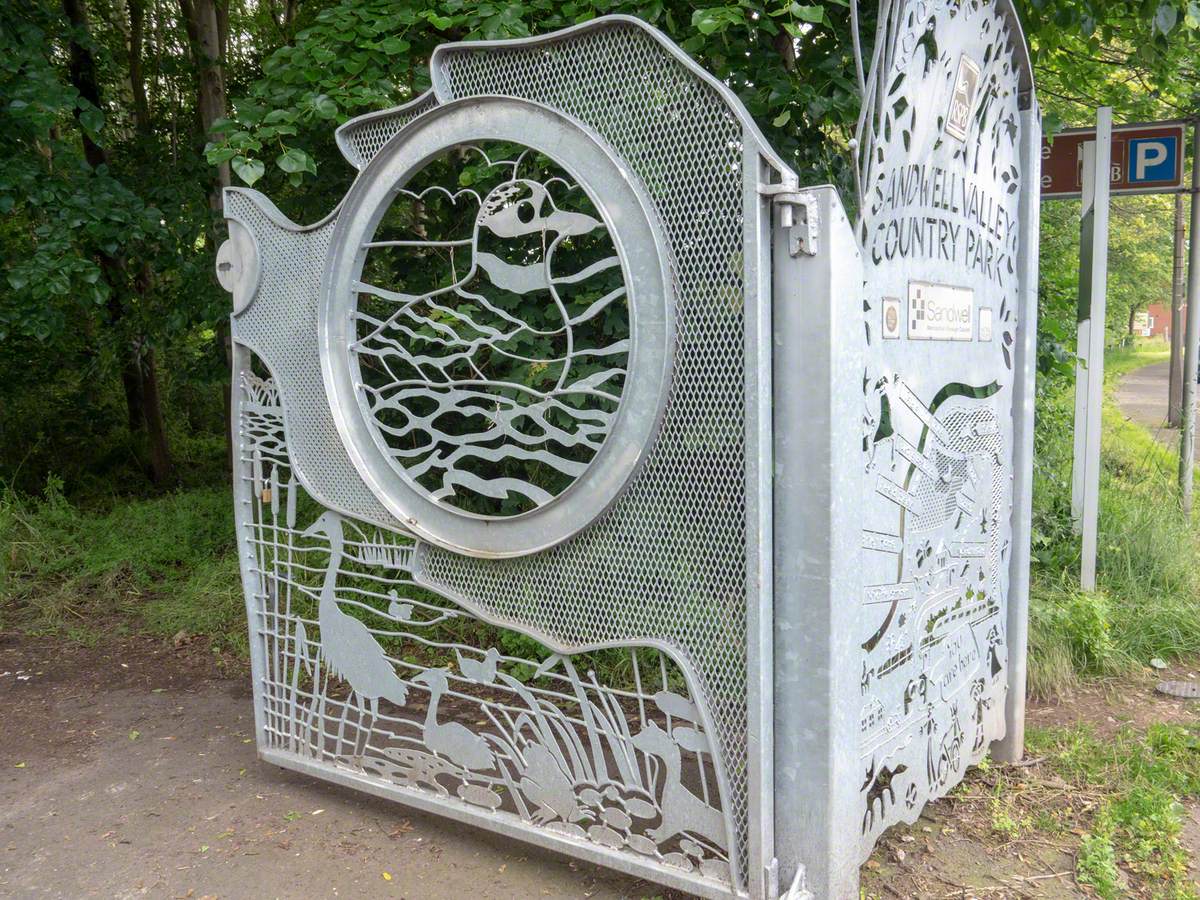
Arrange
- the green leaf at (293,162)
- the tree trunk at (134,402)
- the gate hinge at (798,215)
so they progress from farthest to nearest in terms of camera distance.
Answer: the tree trunk at (134,402)
the green leaf at (293,162)
the gate hinge at (798,215)

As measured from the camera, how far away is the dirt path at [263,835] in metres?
3.03

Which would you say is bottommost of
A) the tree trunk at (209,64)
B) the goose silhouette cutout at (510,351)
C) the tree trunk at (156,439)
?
the tree trunk at (156,439)

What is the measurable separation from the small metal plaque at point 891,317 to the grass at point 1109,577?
2.37 m

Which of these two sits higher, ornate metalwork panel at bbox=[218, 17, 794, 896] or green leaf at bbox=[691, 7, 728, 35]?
green leaf at bbox=[691, 7, 728, 35]

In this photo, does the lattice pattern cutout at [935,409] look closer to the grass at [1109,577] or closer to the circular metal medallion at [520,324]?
the circular metal medallion at [520,324]

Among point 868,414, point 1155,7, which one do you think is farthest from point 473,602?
Answer: point 1155,7

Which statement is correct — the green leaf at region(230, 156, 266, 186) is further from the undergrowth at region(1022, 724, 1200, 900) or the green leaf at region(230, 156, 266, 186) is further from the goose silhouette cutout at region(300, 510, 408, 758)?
the undergrowth at region(1022, 724, 1200, 900)

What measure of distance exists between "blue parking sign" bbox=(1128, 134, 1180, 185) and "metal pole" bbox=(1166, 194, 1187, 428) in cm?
485

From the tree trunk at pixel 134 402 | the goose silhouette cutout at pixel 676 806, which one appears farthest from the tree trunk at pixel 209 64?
the goose silhouette cutout at pixel 676 806

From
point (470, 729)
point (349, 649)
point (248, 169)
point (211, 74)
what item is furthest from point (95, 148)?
point (470, 729)

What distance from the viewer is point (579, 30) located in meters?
2.60

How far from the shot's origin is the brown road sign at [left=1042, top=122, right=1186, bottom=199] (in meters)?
5.18

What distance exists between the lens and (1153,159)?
536 centimetres

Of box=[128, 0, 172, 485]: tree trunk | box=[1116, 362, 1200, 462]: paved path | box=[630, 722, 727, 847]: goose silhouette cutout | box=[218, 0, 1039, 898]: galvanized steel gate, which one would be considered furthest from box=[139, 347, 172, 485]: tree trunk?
box=[1116, 362, 1200, 462]: paved path
